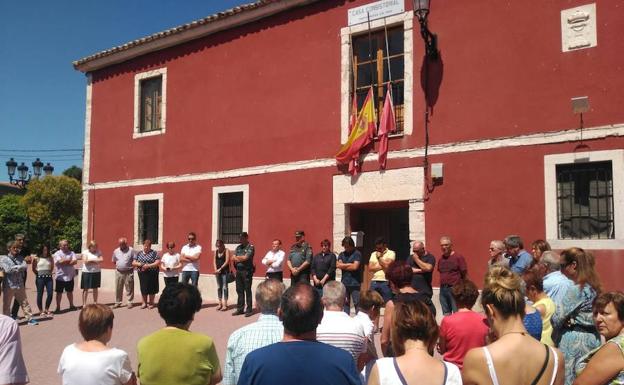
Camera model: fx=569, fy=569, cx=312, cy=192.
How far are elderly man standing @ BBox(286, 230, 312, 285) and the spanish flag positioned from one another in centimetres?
186

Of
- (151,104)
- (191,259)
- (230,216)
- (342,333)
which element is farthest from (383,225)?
(342,333)

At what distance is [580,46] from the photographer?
9.02 meters

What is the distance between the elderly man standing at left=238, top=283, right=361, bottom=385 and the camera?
2.39 metres

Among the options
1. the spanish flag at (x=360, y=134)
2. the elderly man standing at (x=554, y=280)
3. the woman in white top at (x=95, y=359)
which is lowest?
the woman in white top at (x=95, y=359)

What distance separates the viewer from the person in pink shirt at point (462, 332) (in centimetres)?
367

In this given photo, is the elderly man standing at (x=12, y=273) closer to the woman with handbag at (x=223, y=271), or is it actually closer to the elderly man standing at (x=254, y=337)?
the woman with handbag at (x=223, y=271)


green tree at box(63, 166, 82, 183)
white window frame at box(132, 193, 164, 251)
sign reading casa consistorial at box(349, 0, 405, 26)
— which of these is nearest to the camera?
sign reading casa consistorial at box(349, 0, 405, 26)

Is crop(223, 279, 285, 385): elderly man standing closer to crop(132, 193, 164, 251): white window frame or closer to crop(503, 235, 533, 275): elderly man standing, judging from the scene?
crop(503, 235, 533, 275): elderly man standing

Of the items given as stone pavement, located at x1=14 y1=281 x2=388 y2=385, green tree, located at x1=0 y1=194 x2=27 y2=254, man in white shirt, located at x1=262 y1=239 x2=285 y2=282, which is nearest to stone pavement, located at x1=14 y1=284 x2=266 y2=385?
stone pavement, located at x1=14 y1=281 x2=388 y2=385

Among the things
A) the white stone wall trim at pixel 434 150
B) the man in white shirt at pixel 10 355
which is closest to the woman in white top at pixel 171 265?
the white stone wall trim at pixel 434 150

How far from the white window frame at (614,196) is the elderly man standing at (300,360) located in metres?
7.34

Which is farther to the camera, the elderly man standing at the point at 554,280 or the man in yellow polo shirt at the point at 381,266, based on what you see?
the man in yellow polo shirt at the point at 381,266

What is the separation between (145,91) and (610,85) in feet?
37.1

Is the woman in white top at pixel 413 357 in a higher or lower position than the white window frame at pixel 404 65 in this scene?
lower
